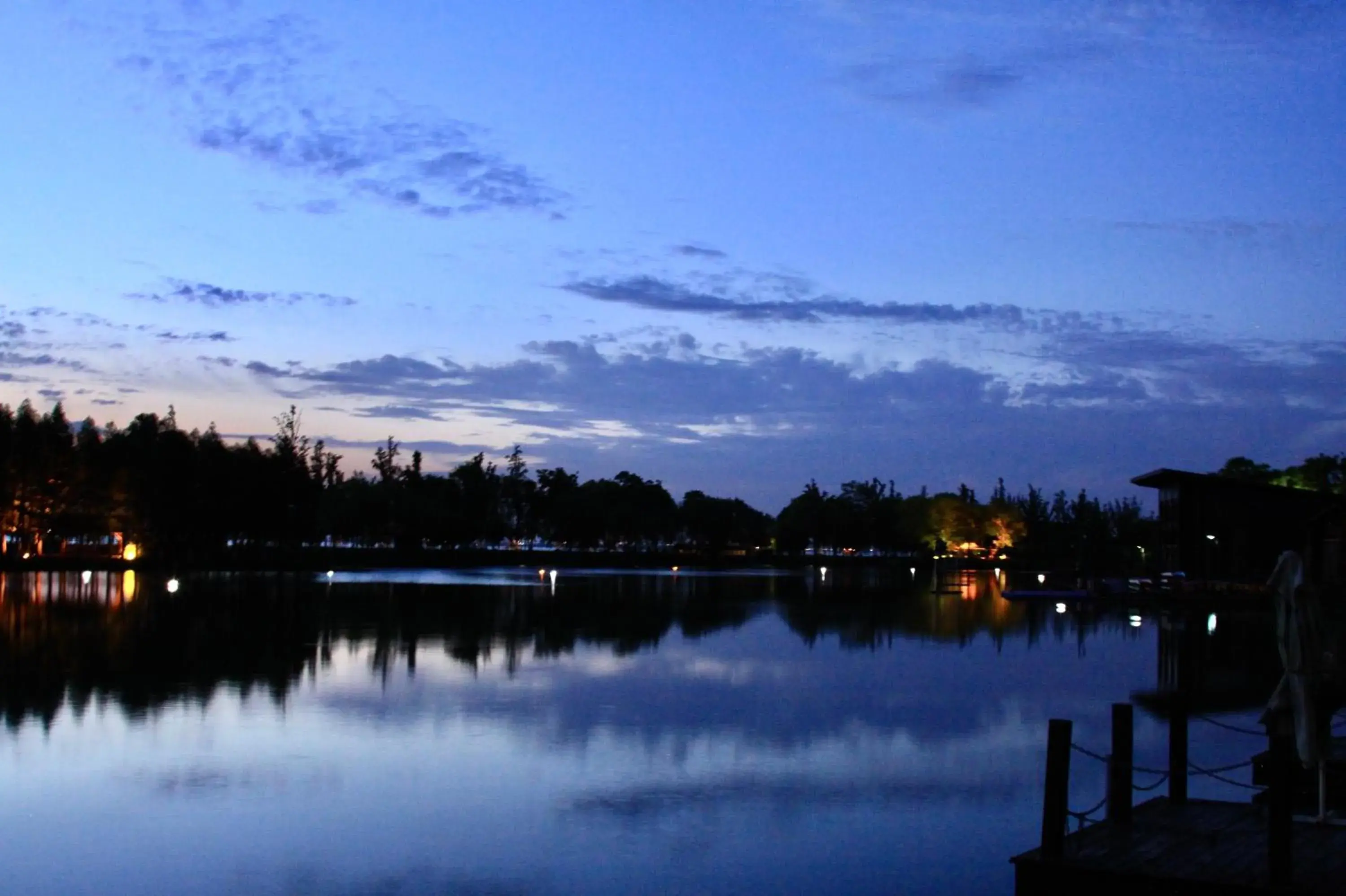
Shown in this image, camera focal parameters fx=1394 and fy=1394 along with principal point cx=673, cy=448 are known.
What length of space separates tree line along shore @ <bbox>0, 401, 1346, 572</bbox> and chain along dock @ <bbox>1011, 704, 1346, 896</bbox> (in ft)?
249

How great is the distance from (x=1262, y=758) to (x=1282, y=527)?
1767 inches

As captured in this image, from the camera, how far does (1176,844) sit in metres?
11.0

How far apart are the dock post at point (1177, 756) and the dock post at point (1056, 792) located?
2380 millimetres

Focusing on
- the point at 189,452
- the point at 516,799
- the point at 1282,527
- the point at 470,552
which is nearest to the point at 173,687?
the point at 516,799

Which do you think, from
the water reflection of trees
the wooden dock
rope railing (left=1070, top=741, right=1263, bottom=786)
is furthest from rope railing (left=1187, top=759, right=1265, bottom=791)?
the water reflection of trees

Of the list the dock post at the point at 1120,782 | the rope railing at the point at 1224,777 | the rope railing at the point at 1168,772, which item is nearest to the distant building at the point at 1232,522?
the rope railing at the point at 1168,772

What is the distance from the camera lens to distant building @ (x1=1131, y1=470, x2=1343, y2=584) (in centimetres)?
5581

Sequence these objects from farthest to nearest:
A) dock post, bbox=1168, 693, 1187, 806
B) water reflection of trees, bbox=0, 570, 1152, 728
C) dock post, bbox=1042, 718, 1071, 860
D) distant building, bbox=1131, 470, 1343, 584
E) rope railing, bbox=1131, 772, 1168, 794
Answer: distant building, bbox=1131, 470, 1343, 584, water reflection of trees, bbox=0, 570, 1152, 728, dock post, bbox=1168, 693, 1187, 806, rope railing, bbox=1131, 772, 1168, 794, dock post, bbox=1042, 718, 1071, 860

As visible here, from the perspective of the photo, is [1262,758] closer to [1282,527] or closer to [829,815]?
[829,815]

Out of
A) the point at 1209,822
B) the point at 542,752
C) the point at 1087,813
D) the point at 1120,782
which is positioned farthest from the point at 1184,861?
the point at 542,752

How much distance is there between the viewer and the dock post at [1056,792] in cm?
1061

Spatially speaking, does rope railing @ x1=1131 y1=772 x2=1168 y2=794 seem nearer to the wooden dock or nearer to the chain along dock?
the chain along dock

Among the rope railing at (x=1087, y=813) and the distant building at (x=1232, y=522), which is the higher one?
the distant building at (x=1232, y=522)

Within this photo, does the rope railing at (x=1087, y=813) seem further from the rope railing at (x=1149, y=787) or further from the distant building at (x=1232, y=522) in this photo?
the distant building at (x=1232, y=522)
